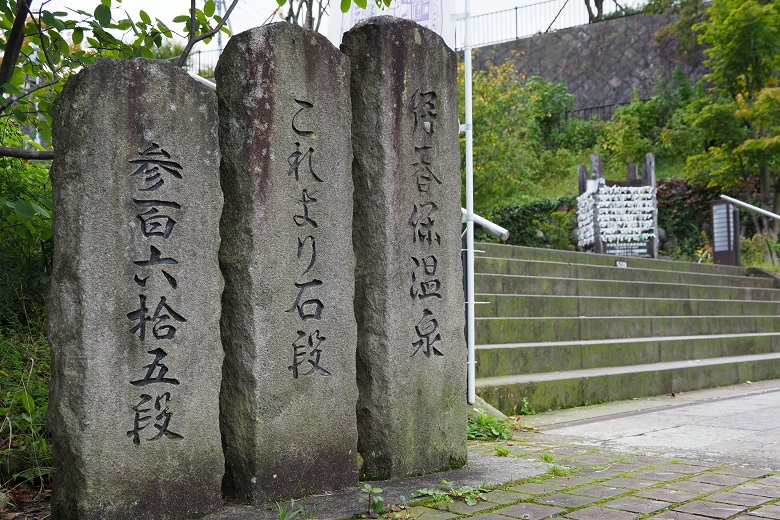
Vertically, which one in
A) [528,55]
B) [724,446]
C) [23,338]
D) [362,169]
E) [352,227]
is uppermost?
[528,55]

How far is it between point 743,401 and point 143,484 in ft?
19.1

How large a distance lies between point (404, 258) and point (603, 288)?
572 cm

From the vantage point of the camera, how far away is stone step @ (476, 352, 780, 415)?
5961 millimetres

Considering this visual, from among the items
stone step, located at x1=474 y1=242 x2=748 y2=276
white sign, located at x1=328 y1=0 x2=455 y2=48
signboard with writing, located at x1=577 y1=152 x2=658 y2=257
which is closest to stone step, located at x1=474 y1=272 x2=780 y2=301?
stone step, located at x1=474 y1=242 x2=748 y2=276

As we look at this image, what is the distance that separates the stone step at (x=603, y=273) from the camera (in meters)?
8.41

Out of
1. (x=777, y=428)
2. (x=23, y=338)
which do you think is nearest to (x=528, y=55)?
(x=777, y=428)

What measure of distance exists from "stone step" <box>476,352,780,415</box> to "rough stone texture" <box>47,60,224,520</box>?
295cm

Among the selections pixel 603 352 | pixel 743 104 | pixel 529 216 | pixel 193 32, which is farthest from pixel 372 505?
pixel 529 216

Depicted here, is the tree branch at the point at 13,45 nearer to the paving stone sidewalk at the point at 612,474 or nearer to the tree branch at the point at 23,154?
the tree branch at the point at 23,154

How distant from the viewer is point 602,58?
23.5 metres

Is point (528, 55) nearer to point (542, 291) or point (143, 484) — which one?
point (542, 291)

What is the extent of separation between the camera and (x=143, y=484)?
3006 mm

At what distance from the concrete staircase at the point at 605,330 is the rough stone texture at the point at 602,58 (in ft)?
40.6

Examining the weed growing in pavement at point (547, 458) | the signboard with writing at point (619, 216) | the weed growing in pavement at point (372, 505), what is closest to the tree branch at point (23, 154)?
the weed growing in pavement at point (372, 505)
